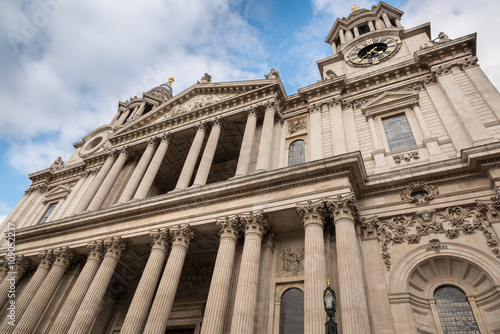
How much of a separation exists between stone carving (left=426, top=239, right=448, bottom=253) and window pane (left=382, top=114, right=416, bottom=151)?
18.0 ft

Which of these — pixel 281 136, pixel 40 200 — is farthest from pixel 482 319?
pixel 40 200

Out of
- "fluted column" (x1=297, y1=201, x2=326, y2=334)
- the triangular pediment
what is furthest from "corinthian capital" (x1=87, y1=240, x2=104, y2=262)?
"fluted column" (x1=297, y1=201, x2=326, y2=334)

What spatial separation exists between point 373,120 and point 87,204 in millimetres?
18880

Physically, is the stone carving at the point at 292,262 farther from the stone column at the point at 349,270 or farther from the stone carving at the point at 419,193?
the stone carving at the point at 419,193

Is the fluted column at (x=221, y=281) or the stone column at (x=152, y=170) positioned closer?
the fluted column at (x=221, y=281)

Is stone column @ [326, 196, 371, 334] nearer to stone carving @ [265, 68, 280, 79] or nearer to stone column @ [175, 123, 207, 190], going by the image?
stone column @ [175, 123, 207, 190]

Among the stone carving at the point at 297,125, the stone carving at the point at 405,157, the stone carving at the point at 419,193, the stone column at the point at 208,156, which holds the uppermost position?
the stone carving at the point at 297,125

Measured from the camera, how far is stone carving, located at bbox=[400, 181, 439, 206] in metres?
12.9

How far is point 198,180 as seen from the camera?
17.8 m

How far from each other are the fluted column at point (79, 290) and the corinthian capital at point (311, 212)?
10777mm

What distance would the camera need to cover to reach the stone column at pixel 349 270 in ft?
32.0

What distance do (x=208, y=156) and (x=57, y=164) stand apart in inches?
823

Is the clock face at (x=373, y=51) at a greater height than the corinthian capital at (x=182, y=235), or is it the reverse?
the clock face at (x=373, y=51)

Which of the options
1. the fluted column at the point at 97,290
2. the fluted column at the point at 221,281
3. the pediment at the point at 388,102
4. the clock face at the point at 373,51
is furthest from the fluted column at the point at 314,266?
the clock face at the point at 373,51
